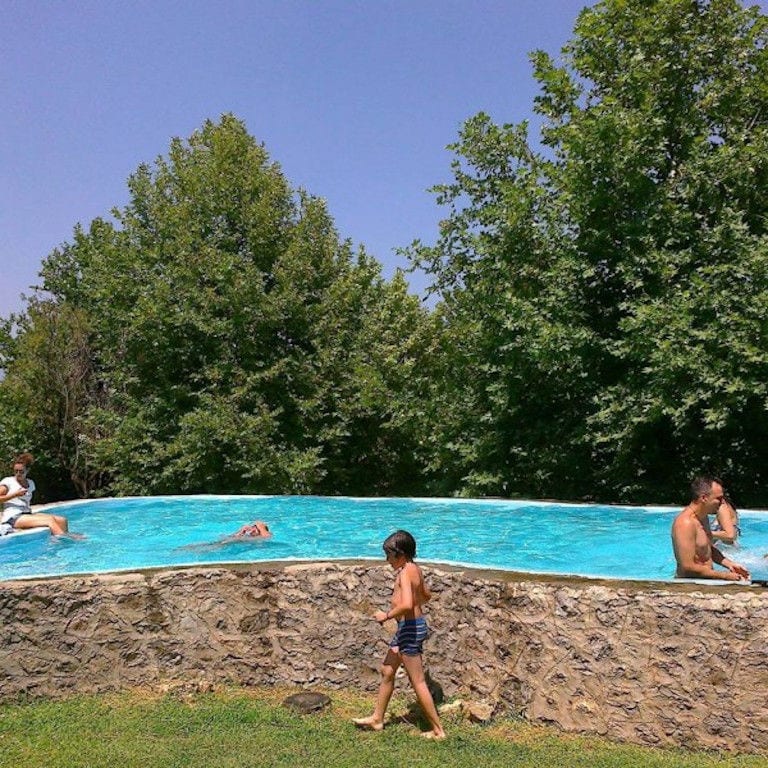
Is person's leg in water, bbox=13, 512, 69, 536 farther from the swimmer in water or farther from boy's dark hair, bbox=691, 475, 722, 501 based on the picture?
boy's dark hair, bbox=691, 475, 722, 501

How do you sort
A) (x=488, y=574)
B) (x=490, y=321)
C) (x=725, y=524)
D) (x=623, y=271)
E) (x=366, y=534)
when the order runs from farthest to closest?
(x=490, y=321)
(x=623, y=271)
(x=366, y=534)
(x=725, y=524)
(x=488, y=574)

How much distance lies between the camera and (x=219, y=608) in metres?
6.91

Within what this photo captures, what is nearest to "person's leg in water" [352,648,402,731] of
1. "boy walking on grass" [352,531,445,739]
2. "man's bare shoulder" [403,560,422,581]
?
"boy walking on grass" [352,531,445,739]

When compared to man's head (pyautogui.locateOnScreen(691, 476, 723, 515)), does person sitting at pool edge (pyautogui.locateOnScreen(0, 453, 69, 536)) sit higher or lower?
lower

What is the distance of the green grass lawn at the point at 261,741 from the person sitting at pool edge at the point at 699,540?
1554 mm

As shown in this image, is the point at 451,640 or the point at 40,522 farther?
the point at 40,522

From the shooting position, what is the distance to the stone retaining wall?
554cm

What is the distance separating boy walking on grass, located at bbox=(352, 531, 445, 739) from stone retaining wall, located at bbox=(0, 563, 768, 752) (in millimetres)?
734

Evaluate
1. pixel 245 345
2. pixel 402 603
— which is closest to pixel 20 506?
pixel 402 603

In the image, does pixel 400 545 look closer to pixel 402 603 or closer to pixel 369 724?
pixel 402 603

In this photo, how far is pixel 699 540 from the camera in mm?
6871

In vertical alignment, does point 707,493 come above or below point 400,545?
above

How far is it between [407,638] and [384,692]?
0.43 meters

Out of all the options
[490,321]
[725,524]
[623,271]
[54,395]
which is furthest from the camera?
[54,395]
